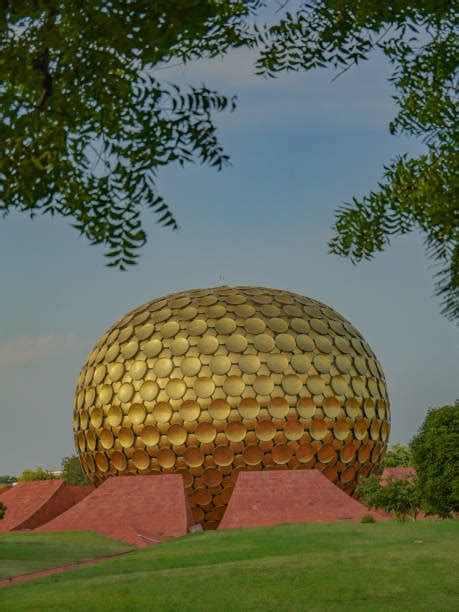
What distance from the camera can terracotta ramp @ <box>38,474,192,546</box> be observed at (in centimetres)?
2586

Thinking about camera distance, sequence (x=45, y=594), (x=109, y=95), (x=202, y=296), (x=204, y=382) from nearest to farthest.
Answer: (x=109, y=95) → (x=45, y=594) → (x=204, y=382) → (x=202, y=296)

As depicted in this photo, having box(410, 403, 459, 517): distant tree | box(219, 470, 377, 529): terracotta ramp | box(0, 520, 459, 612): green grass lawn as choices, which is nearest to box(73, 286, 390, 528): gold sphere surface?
box(219, 470, 377, 529): terracotta ramp

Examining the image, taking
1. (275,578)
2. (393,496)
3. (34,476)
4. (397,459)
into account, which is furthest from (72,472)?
(275,578)

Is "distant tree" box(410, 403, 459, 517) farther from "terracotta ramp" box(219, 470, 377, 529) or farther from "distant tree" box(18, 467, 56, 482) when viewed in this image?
"distant tree" box(18, 467, 56, 482)

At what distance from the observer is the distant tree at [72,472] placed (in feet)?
169

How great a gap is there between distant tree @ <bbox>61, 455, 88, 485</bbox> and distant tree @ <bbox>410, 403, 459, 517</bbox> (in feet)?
98.0

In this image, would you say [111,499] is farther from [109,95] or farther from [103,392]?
[109,95]

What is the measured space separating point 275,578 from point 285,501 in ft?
39.0

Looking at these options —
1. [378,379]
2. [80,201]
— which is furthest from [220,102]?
[378,379]

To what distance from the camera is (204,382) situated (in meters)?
28.8

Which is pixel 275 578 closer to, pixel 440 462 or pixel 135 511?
pixel 440 462

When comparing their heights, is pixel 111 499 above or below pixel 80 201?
below

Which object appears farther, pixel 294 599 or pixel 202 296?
pixel 202 296

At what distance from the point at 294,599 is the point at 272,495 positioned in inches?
535
